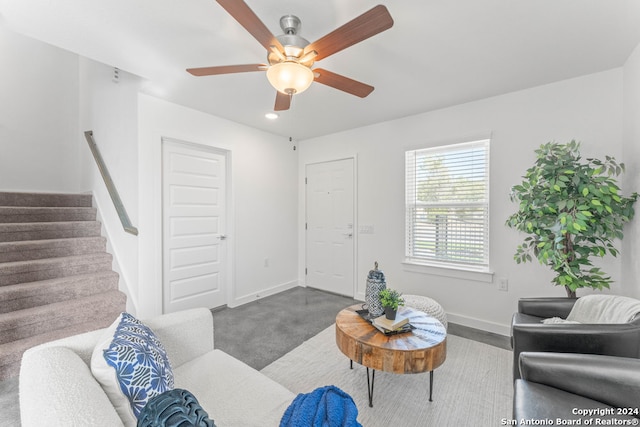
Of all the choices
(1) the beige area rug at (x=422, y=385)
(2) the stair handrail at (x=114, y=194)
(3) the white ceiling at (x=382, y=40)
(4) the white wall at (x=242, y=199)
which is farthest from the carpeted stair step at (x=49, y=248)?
(1) the beige area rug at (x=422, y=385)

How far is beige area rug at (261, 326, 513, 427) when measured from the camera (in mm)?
1736

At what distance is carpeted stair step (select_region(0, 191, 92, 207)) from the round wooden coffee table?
382 centimetres

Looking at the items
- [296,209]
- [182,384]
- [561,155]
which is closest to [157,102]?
[296,209]

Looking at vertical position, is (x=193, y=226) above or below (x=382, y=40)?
below

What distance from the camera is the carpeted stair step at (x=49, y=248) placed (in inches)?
107

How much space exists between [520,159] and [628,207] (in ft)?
3.12

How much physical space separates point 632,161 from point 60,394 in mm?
3636

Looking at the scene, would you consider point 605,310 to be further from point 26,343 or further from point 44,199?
point 44,199

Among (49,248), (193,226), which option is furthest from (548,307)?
(49,248)

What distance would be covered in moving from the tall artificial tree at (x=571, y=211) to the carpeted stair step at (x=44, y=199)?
198 inches

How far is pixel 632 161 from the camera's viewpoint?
218 centimetres

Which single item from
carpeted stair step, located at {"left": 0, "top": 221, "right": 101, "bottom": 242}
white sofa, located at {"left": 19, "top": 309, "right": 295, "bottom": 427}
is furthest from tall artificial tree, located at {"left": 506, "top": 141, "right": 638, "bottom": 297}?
carpeted stair step, located at {"left": 0, "top": 221, "right": 101, "bottom": 242}

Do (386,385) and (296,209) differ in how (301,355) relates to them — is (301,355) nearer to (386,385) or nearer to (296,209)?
(386,385)

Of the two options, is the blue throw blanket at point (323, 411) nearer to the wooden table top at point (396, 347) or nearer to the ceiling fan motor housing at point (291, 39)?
the wooden table top at point (396, 347)
